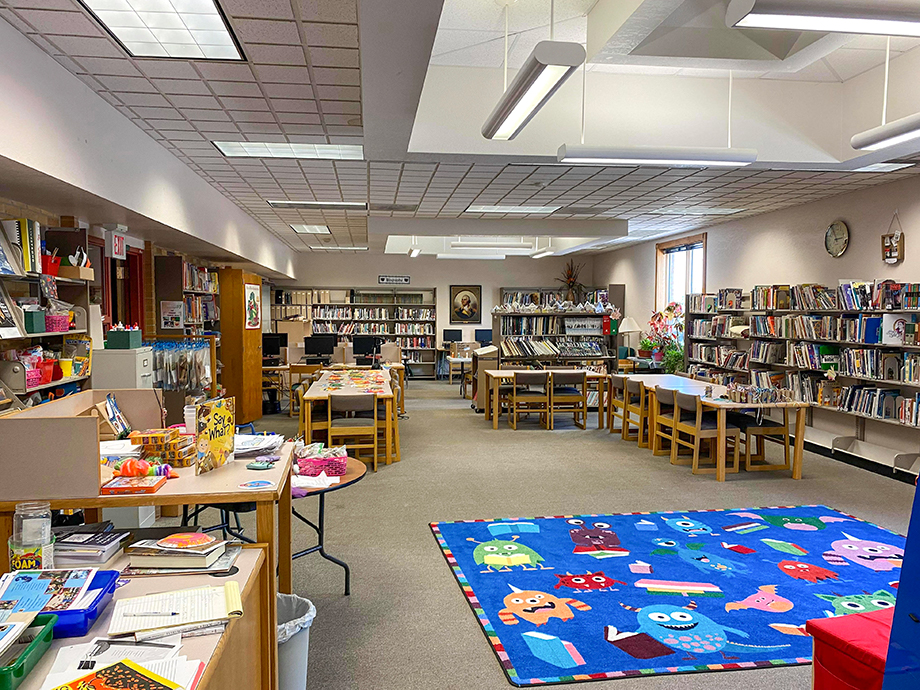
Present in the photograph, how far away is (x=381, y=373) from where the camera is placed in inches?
362

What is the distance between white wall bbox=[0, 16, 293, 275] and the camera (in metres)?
3.32

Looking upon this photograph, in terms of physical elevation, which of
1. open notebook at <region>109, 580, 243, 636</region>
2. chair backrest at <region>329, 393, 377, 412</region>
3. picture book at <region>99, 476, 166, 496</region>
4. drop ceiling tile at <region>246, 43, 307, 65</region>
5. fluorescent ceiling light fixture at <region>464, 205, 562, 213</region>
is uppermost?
fluorescent ceiling light fixture at <region>464, 205, 562, 213</region>

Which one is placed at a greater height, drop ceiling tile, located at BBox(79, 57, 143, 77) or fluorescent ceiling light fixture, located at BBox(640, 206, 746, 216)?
fluorescent ceiling light fixture, located at BBox(640, 206, 746, 216)

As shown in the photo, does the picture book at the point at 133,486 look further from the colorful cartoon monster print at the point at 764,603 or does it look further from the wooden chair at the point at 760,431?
the wooden chair at the point at 760,431

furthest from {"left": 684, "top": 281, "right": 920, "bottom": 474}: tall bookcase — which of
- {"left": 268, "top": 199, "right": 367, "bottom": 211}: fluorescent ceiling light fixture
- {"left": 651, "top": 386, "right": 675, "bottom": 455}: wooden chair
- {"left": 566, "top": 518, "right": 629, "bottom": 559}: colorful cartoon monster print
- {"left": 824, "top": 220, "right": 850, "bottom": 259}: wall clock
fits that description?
{"left": 268, "top": 199, "right": 367, "bottom": 211}: fluorescent ceiling light fixture

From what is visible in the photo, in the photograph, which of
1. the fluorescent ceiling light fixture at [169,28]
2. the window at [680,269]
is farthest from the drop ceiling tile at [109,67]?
the window at [680,269]

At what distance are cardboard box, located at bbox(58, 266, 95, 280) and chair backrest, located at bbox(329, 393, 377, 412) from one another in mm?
2736

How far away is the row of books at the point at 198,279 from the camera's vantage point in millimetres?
7700

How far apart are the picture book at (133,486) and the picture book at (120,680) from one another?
0.86 meters

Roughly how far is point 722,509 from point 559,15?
4017mm

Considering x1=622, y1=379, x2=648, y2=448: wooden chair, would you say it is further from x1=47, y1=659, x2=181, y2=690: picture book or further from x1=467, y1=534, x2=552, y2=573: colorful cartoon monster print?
x1=47, y1=659, x2=181, y2=690: picture book

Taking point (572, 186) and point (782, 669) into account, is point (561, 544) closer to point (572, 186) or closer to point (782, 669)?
point (782, 669)

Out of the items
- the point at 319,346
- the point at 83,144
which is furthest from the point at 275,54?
the point at 319,346

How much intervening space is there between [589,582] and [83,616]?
9.52ft
